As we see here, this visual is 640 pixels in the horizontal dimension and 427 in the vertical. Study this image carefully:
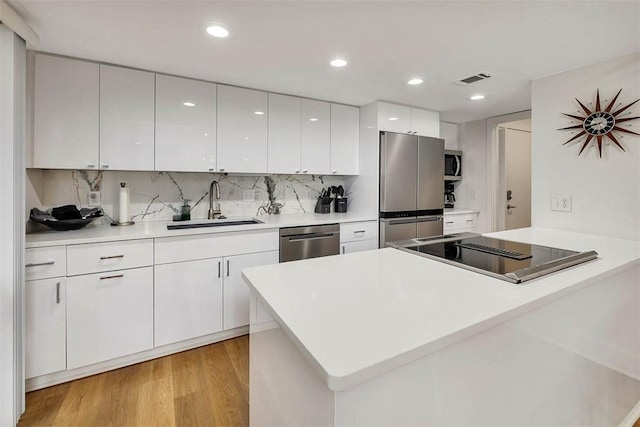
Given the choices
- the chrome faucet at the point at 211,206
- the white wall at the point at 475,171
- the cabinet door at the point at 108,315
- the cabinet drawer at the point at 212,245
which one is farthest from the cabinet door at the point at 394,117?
the cabinet door at the point at 108,315

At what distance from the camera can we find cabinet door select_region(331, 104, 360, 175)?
10.6ft

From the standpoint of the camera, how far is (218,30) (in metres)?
1.74

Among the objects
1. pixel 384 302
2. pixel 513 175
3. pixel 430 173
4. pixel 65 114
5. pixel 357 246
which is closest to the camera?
pixel 384 302

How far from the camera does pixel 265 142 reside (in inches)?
A: 112

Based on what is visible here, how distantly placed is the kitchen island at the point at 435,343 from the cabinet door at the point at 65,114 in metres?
1.77

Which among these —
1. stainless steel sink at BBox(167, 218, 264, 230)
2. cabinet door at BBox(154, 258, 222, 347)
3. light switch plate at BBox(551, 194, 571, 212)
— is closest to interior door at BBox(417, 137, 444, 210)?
light switch plate at BBox(551, 194, 571, 212)

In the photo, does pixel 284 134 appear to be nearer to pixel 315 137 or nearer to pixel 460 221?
pixel 315 137

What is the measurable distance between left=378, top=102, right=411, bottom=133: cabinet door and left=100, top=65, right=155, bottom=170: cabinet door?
2051 mm

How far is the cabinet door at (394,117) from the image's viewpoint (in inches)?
123

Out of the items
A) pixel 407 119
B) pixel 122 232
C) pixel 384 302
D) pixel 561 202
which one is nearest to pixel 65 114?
pixel 122 232

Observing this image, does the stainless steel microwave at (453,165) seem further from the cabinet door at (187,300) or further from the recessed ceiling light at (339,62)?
the cabinet door at (187,300)

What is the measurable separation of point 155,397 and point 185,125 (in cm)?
193

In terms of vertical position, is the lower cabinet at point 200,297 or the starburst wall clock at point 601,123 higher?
the starburst wall clock at point 601,123

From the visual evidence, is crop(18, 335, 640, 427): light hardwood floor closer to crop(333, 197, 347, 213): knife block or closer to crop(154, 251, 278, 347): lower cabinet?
crop(154, 251, 278, 347): lower cabinet
